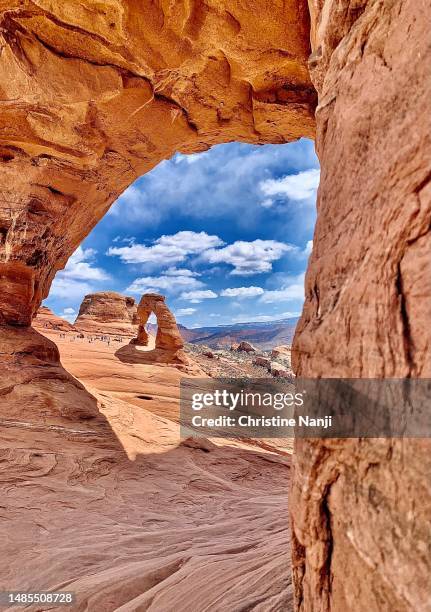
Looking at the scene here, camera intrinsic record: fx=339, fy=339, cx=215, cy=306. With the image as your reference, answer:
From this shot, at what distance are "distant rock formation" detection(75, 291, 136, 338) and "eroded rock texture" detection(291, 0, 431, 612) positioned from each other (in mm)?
27841

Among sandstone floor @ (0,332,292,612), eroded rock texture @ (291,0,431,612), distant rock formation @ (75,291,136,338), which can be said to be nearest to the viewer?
eroded rock texture @ (291,0,431,612)

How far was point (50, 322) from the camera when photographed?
88.8 feet

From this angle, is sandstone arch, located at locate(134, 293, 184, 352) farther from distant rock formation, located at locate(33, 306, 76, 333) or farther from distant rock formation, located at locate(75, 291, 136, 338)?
distant rock formation, located at locate(33, 306, 76, 333)

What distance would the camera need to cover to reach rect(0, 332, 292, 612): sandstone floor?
282 centimetres

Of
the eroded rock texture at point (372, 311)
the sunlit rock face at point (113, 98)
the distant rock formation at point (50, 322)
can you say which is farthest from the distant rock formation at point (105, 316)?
the eroded rock texture at point (372, 311)

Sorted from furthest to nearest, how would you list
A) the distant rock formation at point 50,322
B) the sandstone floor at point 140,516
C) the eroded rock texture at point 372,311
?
the distant rock formation at point 50,322
the sandstone floor at point 140,516
the eroded rock texture at point 372,311

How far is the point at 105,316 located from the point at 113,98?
25.5m

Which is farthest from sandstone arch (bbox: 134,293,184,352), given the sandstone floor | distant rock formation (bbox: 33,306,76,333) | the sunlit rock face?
the sunlit rock face

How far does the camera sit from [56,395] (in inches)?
317

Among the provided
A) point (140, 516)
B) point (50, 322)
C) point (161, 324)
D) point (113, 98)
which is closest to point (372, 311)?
point (140, 516)

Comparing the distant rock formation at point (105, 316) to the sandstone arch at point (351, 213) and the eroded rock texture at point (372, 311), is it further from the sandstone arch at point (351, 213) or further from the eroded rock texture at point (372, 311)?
the eroded rock texture at point (372, 311)

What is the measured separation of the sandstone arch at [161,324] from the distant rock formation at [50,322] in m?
8.09

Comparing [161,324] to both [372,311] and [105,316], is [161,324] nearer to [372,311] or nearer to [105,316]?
[105,316]

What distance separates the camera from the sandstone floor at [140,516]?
2820 mm
